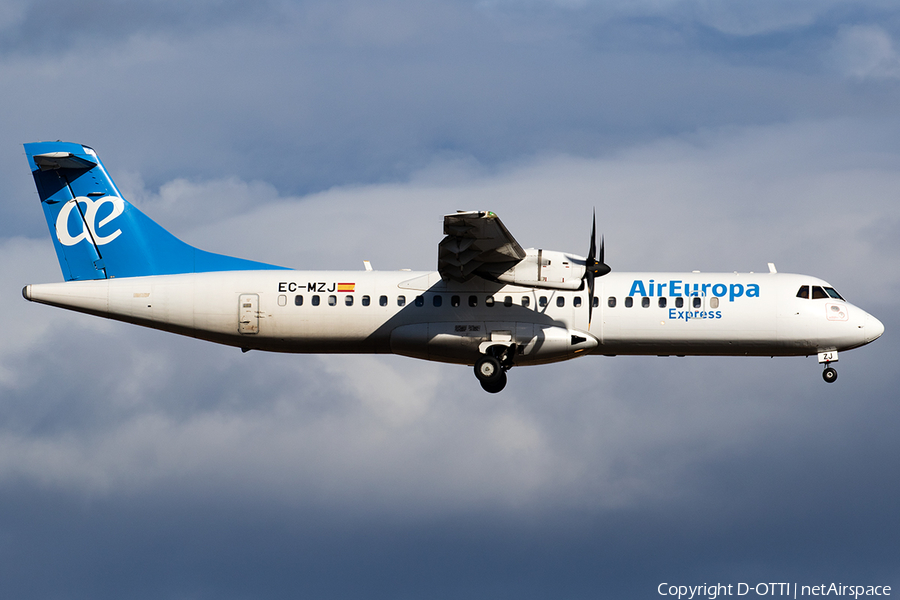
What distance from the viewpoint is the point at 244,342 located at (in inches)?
1043

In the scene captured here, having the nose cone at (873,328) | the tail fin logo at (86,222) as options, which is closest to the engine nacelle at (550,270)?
the nose cone at (873,328)

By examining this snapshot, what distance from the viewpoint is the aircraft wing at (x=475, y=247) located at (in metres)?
22.5

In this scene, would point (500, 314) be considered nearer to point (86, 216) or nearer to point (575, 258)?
point (575, 258)

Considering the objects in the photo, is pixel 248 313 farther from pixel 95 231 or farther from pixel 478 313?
pixel 478 313

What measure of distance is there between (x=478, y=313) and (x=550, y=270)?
2904mm

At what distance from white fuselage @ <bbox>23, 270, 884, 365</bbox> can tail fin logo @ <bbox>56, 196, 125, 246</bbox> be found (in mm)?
1695

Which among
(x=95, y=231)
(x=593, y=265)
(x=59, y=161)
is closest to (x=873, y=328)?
(x=593, y=265)

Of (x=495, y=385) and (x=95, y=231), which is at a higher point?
(x=95, y=231)

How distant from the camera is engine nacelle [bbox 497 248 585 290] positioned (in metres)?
23.7

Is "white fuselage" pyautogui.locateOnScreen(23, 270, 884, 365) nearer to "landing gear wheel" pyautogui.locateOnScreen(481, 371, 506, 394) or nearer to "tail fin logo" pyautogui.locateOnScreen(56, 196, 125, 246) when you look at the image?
"landing gear wheel" pyautogui.locateOnScreen(481, 371, 506, 394)

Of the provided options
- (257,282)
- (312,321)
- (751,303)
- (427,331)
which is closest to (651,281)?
(751,303)

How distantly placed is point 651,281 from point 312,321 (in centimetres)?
997

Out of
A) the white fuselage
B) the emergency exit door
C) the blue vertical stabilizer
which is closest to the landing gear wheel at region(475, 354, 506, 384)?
the white fuselage

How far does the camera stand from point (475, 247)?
23.8 meters
